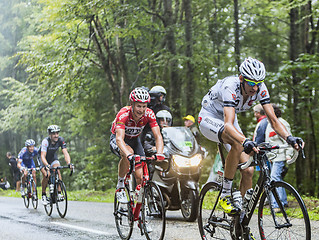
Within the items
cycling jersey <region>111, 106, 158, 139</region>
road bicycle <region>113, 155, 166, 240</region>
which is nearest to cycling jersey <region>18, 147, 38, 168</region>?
cycling jersey <region>111, 106, 158, 139</region>

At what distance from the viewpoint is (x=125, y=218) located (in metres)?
6.76

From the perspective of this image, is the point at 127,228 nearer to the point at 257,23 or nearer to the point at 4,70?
the point at 257,23

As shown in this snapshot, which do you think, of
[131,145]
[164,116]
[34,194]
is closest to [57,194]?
[34,194]

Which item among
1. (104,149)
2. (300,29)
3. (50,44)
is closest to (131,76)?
(104,149)

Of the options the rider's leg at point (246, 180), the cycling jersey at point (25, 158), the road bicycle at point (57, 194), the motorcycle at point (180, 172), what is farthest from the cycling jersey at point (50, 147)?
the rider's leg at point (246, 180)

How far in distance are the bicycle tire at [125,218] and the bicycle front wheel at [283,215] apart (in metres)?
2.46

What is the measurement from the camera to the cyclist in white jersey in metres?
4.77

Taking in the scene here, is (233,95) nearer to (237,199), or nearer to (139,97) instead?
(237,199)

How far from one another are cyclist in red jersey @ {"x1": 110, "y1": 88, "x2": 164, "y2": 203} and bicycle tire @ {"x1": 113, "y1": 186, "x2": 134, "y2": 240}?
0.11m

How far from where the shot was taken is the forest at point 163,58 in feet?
52.4

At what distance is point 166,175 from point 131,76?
16.1 meters

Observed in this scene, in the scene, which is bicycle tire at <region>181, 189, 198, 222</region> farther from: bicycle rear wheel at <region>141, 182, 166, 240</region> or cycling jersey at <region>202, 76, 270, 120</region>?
cycling jersey at <region>202, 76, 270, 120</region>

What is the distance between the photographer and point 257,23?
21.2 metres

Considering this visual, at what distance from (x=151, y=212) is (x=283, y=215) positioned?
2326 mm
